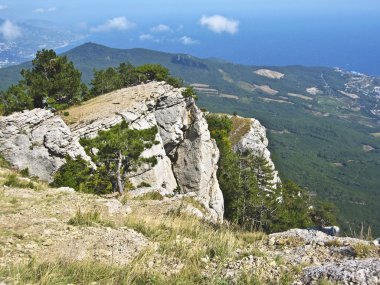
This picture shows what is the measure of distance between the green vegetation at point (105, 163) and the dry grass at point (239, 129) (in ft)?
153

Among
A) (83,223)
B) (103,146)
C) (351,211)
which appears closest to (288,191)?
(103,146)

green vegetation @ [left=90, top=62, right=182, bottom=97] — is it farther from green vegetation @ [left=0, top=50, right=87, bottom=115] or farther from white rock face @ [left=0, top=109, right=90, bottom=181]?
white rock face @ [left=0, top=109, right=90, bottom=181]

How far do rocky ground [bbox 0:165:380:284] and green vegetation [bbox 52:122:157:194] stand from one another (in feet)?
55.4

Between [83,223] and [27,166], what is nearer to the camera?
[83,223]

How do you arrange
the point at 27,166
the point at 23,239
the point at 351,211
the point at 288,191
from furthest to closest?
1. the point at 351,211
2. the point at 288,191
3. the point at 27,166
4. the point at 23,239

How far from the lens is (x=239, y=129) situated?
268 ft

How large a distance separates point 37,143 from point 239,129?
52.8 meters

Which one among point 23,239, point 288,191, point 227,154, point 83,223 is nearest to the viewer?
point 23,239

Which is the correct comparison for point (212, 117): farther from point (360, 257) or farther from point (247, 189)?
point (360, 257)

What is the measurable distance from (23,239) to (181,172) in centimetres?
3921

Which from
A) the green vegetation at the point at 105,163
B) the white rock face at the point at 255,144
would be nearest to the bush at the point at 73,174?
the green vegetation at the point at 105,163

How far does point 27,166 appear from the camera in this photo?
33.8 meters

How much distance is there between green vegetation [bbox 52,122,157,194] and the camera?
1232 inches

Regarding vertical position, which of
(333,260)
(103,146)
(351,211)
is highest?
(333,260)
